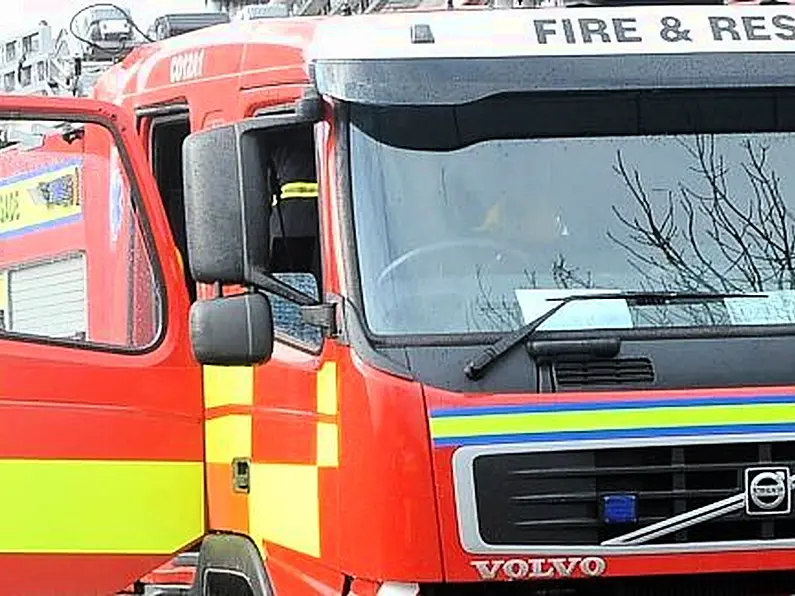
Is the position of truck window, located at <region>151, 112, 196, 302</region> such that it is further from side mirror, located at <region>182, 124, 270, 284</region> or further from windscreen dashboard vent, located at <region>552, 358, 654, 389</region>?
windscreen dashboard vent, located at <region>552, 358, 654, 389</region>

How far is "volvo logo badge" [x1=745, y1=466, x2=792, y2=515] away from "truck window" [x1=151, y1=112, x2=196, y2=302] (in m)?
1.86

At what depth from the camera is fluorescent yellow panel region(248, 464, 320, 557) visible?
4984 mm

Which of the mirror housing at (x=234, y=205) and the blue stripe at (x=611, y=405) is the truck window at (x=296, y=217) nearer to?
the mirror housing at (x=234, y=205)

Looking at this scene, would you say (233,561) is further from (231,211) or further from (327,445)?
(231,211)

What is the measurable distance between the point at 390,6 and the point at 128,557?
7.53 ft

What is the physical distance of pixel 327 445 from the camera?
487 cm

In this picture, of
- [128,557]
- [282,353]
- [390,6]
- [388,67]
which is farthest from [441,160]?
[390,6]

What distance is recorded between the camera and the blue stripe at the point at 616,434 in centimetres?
465

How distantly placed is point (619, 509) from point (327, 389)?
0.77 meters

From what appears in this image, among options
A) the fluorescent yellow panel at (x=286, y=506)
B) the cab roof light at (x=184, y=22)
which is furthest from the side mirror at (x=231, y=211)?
the cab roof light at (x=184, y=22)

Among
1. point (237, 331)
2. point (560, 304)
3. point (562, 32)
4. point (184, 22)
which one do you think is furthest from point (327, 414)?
point (184, 22)

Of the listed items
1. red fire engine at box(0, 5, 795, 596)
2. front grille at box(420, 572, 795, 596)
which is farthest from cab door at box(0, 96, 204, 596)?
front grille at box(420, 572, 795, 596)

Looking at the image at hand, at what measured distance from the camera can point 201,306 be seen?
16.3 feet

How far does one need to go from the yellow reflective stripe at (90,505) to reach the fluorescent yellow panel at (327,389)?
86cm
